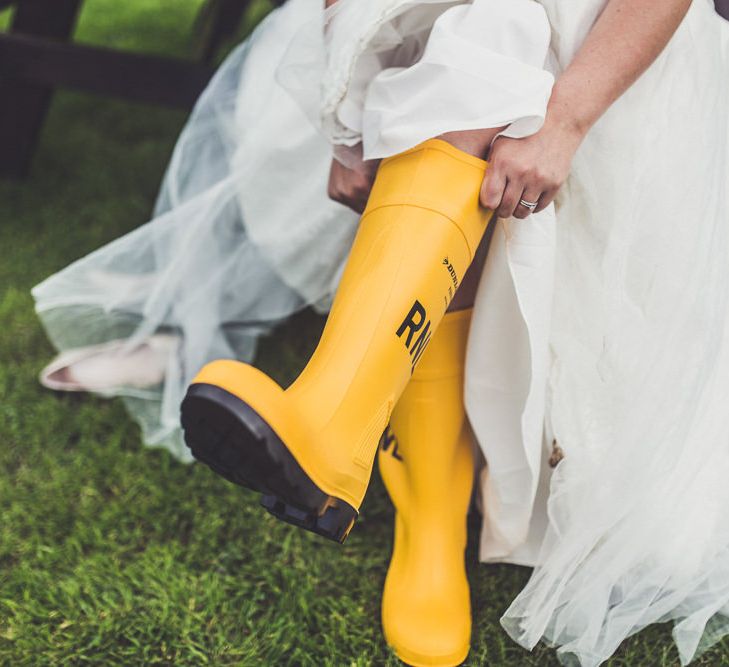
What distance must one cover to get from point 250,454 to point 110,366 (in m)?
0.71

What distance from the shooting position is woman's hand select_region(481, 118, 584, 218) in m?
0.77

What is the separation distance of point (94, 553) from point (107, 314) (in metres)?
0.43

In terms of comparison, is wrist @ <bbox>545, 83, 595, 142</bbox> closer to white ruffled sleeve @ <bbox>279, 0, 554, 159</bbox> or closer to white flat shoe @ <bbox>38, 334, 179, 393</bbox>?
white ruffled sleeve @ <bbox>279, 0, 554, 159</bbox>

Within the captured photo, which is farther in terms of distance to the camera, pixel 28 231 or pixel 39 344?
pixel 28 231

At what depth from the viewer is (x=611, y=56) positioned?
79 centimetres

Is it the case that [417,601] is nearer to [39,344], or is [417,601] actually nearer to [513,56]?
[513,56]

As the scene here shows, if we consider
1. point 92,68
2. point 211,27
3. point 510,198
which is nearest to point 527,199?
point 510,198

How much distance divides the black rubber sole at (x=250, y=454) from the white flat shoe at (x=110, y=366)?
62 centimetres

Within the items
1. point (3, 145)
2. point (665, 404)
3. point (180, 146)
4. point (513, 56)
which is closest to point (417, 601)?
point (665, 404)

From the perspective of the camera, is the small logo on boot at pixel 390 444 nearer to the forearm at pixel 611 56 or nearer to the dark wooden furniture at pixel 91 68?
the forearm at pixel 611 56

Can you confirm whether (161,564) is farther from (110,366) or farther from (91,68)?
(91,68)

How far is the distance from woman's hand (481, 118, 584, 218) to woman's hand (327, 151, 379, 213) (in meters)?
0.17

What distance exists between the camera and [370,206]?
2.67 ft

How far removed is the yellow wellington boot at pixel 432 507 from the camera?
886 millimetres
